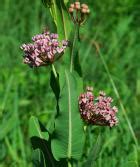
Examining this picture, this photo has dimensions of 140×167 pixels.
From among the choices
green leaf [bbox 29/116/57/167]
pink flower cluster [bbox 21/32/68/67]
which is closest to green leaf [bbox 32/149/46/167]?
green leaf [bbox 29/116/57/167]

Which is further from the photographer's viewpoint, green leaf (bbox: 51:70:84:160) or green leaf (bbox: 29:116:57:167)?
green leaf (bbox: 29:116:57:167)

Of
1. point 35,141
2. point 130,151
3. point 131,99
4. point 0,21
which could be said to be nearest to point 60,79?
point 35,141

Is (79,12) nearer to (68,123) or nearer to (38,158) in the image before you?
(68,123)

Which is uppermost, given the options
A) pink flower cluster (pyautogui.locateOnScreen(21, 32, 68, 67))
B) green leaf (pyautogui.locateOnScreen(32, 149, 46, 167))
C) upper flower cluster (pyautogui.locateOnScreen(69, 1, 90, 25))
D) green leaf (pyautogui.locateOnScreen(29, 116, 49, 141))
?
upper flower cluster (pyautogui.locateOnScreen(69, 1, 90, 25))

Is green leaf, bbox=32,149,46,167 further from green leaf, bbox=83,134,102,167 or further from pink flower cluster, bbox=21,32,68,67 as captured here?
pink flower cluster, bbox=21,32,68,67

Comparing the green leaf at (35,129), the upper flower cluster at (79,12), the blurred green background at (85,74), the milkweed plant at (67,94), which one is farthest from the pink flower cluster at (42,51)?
the blurred green background at (85,74)

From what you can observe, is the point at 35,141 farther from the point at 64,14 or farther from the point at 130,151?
the point at 130,151

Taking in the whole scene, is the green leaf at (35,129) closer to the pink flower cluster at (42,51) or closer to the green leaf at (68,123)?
the green leaf at (68,123)
